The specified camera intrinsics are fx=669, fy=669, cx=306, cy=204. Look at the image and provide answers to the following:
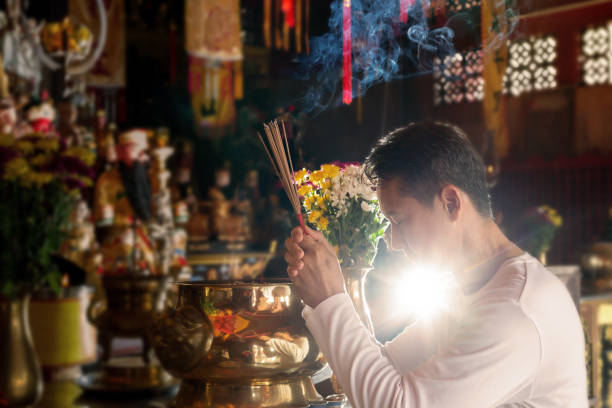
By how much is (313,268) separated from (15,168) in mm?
1820

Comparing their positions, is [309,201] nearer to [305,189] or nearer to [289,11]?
[305,189]

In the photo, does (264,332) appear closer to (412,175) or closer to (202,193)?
(412,175)

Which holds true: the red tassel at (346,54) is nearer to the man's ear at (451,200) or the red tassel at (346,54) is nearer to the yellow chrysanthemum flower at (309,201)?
the yellow chrysanthemum flower at (309,201)

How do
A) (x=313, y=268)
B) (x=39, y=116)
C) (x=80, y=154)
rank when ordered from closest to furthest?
(x=313, y=268), (x=80, y=154), (x=39, y=116)

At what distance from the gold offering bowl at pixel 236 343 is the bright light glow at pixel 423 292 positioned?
0.27 meters

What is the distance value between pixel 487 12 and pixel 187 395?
102cm

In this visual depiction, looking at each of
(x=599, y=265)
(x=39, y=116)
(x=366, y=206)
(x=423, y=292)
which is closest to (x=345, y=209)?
(x=366, y=206)

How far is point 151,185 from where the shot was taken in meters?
5.32

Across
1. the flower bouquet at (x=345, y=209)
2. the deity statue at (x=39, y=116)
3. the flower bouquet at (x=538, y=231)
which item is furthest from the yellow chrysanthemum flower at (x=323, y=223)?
the deity statue at (x=39, y=116)

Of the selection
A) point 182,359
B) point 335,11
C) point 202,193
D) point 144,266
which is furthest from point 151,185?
point 182,359

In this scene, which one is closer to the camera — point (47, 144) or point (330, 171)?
point (330, 171)

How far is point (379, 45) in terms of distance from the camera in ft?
4.49

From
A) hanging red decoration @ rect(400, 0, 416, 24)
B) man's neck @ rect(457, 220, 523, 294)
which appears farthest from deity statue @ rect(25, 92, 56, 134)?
man's neck @ rect(457, 220, 523, 294)

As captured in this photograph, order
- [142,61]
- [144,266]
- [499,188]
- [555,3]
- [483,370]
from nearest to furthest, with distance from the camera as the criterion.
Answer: [483,370] → [144,266] → [555,3] → [499,188] → [142,61]
